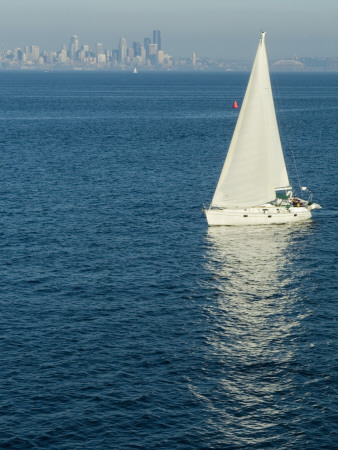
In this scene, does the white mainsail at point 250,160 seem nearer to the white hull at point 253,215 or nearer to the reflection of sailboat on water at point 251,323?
the white hull at point 253,215

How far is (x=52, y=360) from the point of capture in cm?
4997

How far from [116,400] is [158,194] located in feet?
202

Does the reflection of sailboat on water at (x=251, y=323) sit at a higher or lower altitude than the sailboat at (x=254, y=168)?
lower

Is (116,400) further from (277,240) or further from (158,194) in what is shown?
(158,194)

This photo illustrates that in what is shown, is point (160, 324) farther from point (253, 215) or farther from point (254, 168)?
point (254, 168)

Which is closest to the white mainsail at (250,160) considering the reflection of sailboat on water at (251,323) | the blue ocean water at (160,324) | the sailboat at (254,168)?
the sailboat at (254,168)

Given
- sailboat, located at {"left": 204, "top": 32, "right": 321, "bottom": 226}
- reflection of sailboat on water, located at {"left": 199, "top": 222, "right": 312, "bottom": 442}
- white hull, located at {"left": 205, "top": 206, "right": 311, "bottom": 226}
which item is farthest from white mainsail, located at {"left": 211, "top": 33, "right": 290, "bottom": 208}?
reflection of sailboat on water, located at {"left": 199, "top": 222, "right": 312, "bottom": 442}

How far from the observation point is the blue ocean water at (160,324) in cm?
4272

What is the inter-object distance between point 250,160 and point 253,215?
6939mm

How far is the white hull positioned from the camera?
83.1m

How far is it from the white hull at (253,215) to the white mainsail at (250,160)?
1.77 meters

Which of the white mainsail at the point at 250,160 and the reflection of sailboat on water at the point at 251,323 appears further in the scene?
the white mainsail at the point at 250,160

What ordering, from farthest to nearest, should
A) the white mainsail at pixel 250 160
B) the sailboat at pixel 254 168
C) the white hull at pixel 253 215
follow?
the white mainsail at pixel 250 160 → the sailboat at pixel 254 168 → the white hull at pixel 253 215

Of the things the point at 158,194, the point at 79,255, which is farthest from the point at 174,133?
the point at 79,255
